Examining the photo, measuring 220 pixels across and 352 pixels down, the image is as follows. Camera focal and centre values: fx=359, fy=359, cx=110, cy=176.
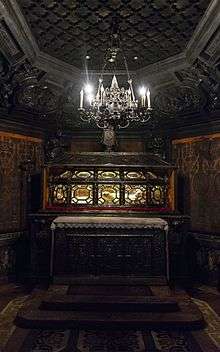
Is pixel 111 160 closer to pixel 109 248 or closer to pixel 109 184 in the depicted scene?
pixel 109 184

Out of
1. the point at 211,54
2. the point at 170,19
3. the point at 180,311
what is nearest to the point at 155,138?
the point at 211,54

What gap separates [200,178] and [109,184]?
2038 millimetres

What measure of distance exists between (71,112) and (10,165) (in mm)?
1979

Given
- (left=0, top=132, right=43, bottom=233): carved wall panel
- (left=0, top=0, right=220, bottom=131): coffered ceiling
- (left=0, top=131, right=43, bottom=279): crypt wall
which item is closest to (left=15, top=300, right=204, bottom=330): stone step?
(left=0, top=131, right=43, bottom=279): crypt wall

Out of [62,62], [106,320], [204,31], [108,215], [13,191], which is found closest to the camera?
[106,320]

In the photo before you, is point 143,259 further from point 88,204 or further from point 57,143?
point 57,143

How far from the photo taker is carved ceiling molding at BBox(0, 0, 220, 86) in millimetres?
5326

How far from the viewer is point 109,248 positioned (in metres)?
6.89

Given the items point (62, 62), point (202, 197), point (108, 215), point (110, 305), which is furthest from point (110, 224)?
point (62, 62)

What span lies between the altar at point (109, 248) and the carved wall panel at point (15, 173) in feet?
4.70

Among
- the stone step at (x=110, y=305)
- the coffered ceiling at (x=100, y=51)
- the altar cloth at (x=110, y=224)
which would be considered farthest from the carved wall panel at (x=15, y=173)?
the stone step at (x=110, y=305)

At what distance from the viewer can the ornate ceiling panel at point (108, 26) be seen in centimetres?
532

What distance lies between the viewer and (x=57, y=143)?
342 inches

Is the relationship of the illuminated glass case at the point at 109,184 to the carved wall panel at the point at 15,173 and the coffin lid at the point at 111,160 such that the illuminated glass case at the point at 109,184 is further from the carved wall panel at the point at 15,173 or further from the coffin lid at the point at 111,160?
the carved wall panel at the point at 15,173
